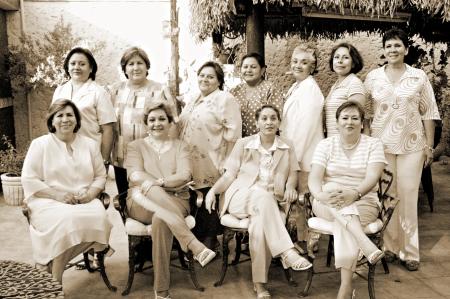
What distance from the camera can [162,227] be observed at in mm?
3715

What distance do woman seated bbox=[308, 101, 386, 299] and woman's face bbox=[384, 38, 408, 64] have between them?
2.24ft

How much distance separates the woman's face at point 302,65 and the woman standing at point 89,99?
61.3 inches

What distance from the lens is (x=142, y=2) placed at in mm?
8695

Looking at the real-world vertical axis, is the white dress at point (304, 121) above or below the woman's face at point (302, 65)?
below

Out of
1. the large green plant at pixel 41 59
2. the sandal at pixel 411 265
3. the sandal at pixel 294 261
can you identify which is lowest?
the sandal at pixel 411 265

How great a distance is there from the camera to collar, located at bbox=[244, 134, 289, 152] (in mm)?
4055

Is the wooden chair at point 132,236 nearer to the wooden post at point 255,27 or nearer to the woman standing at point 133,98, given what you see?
the woman standing at point 133,98

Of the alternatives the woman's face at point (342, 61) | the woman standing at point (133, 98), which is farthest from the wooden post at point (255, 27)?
the woman standing at point (133, 98)

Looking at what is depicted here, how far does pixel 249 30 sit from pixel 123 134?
163 centimetres

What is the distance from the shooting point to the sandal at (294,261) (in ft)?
12.0

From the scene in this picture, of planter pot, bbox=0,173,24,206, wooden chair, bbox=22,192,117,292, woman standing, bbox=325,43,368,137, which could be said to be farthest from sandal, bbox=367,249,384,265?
planter pot, bbox=0,173,24,206

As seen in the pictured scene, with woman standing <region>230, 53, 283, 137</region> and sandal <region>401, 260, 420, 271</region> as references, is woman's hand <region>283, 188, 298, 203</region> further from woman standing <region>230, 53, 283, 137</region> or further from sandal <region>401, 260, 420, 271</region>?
sandal <region>401, 260, 420, 271</region>

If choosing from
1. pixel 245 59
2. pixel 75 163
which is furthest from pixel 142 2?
pixel 75 163

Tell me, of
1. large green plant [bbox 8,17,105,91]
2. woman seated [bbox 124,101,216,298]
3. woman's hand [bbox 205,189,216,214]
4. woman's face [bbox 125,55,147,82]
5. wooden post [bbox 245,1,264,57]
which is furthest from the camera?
large green plant [bbox 8,17,105,91]
